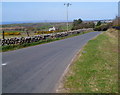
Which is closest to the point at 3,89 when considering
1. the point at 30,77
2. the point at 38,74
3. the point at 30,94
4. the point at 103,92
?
the point at 30,94

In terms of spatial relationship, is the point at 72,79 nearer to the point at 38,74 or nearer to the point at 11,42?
the point at 38,74

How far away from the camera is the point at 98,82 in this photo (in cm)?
748

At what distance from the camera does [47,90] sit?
650 centimetres

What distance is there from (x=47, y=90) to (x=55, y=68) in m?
3.54

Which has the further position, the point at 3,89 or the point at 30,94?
the point at 3,89

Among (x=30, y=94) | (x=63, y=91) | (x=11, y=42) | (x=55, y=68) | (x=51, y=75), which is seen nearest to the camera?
(x=30, y=94)

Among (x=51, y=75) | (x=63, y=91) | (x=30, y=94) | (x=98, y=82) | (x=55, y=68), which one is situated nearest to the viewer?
(x=30, y=94)

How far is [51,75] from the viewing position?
8570 millimetres

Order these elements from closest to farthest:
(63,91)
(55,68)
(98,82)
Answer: (63,91)
(98,82)
(55,68)

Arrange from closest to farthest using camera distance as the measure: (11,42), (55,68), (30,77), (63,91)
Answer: (63,91) < (30,77) < (55,68) < (11,42)

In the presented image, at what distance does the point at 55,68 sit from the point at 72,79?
2264 mm

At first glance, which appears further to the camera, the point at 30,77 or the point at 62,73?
the point at 62,73

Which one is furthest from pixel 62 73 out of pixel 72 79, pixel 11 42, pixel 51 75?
pixel 11 42

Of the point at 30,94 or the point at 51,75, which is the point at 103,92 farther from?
the point at 51,75
